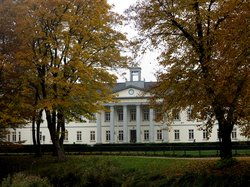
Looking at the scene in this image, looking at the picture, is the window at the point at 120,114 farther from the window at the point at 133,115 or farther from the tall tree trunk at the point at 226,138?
the tall tree trunk at the point at 226,138

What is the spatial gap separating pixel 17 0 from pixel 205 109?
15248mm

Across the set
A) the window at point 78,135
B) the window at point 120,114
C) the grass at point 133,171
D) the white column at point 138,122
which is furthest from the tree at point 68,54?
the window at point 78,135

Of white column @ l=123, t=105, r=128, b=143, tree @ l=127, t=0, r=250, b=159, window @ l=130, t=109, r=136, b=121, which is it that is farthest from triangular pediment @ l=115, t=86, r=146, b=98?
tree @ l=127, t=0, r=250, b=159

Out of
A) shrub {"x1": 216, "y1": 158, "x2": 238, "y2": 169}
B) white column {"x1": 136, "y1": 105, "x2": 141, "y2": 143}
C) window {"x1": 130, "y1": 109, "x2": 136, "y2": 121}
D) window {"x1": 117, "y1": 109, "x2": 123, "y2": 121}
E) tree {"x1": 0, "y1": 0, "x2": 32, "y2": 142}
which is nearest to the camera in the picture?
shrub {"x1": 216, "y1": 158, "x2": 238, "y2": 169}

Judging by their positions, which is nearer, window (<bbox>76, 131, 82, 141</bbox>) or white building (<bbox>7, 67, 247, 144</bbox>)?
white building (<bbox>7, 67, 247, 144</bbox>)

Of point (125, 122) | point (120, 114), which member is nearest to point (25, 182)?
point (125, 122)

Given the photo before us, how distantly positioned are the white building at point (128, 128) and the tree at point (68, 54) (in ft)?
126

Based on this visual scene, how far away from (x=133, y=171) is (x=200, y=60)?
8010 mm

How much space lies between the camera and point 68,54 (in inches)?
1016

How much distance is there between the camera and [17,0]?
26453mm

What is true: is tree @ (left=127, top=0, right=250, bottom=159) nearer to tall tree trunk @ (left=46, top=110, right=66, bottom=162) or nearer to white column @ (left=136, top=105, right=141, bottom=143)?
tall tree trunk @ (left=46, top=110, right=66, bottom=162)

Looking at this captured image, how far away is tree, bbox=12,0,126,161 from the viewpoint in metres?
25.0

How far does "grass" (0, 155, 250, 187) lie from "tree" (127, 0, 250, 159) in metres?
2.04

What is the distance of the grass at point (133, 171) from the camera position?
17609 mm
